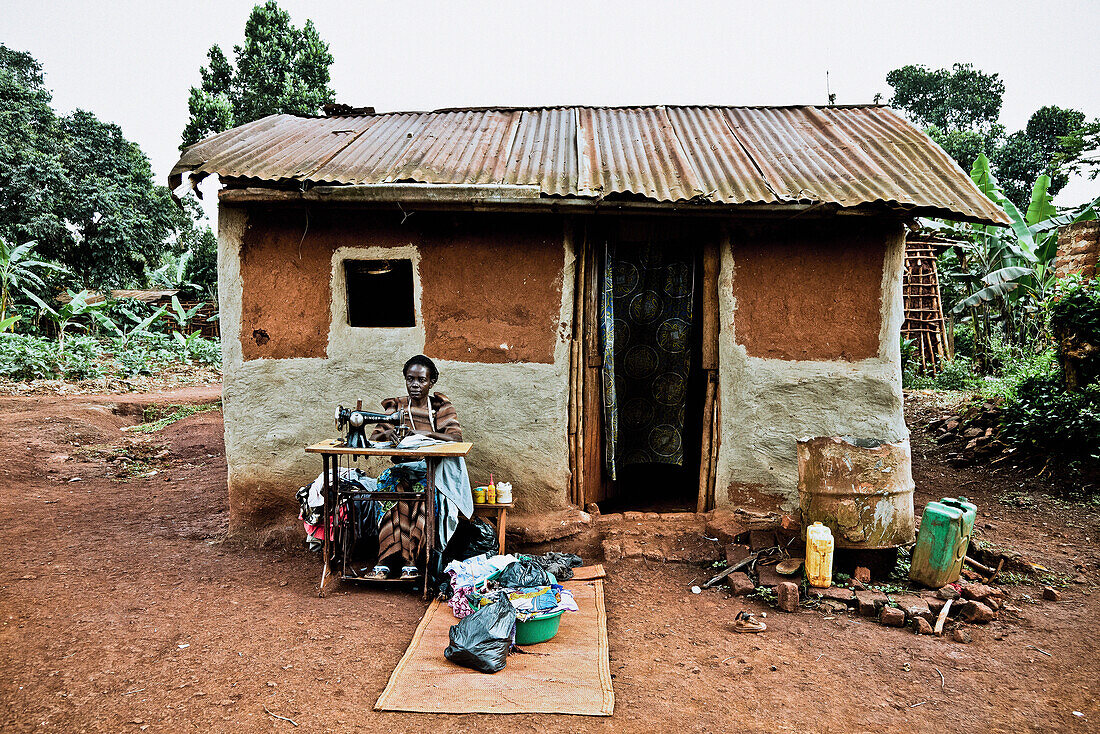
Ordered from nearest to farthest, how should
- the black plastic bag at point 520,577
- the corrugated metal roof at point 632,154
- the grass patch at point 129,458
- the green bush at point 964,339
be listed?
the black plastic bag at point 520,577, the corrugated metal roof at point 632,154, the grass patch at point 129,458, the green bush at point 964,339

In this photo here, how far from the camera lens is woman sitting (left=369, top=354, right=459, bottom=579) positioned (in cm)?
450

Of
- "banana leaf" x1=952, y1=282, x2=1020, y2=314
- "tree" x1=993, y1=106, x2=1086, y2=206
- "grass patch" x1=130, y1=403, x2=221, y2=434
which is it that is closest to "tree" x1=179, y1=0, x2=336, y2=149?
"grass patch" x1=130, y1=403, x2=221, y2=434

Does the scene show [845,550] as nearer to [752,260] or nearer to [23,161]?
[752,260]

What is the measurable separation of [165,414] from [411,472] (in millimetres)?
8670

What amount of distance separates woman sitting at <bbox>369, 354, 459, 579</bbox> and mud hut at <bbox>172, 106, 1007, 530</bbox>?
44 centimetres

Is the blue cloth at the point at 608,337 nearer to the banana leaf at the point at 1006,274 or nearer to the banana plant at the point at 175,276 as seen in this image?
the banana leaf at the point at 1006,274

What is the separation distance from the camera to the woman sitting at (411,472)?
14.8 ft

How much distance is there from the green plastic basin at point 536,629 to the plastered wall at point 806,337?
6.94 ft

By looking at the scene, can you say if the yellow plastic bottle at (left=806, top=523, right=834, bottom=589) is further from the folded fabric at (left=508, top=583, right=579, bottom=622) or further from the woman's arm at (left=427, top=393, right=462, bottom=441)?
the woman's arm at (left=427, top=393, right=462, bottom=441)

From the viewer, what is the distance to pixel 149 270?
2084 centimetres

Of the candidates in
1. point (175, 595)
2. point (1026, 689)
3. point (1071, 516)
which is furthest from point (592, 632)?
point (1071, 516)

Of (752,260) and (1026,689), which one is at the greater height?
(752,260)

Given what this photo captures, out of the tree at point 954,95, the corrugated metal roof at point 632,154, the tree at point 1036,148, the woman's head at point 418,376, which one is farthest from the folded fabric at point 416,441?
the tree at point 954,95

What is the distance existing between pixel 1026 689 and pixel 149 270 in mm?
23768
